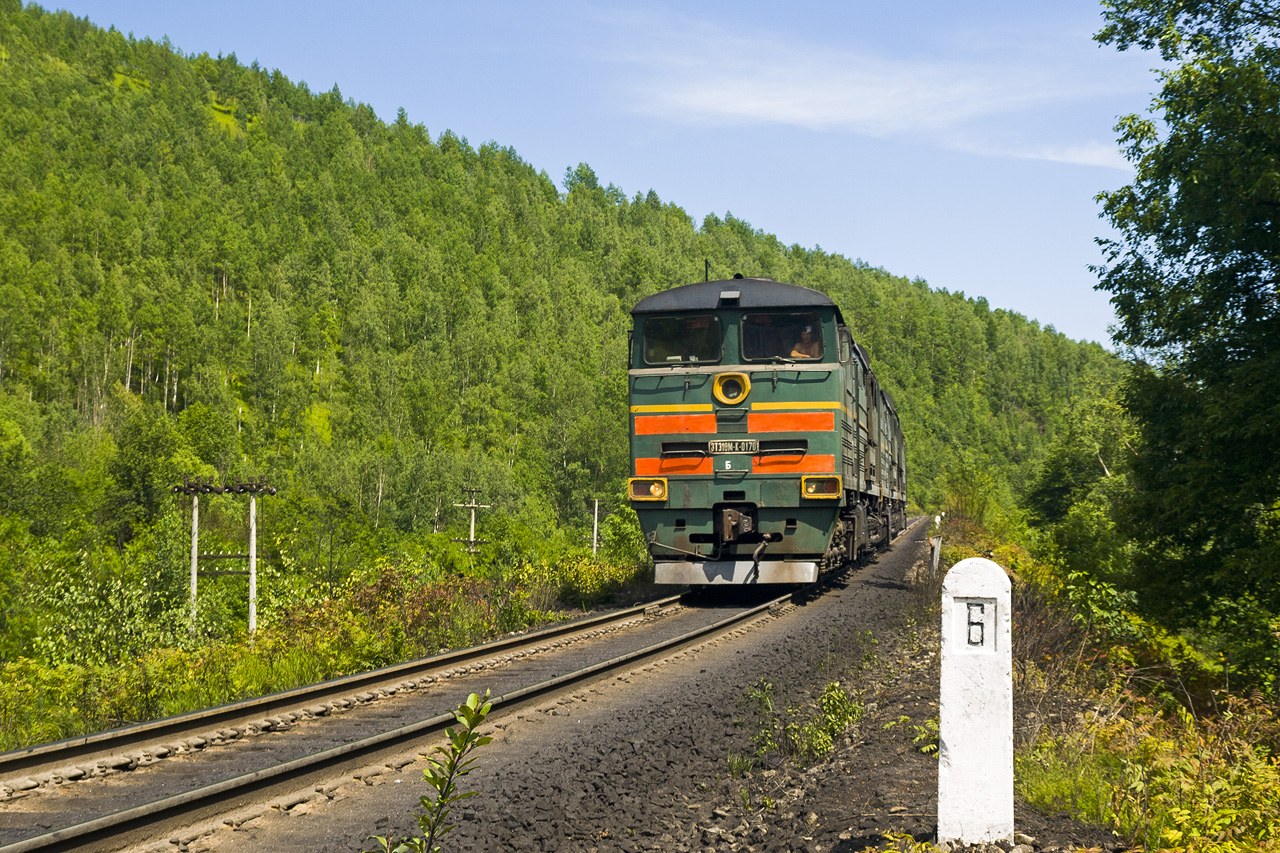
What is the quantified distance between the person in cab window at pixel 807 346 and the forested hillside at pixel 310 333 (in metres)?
7.47

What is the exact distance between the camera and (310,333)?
91.8 m

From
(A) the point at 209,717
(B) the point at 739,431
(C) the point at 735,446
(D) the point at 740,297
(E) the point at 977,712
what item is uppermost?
(D) the point at 740,297

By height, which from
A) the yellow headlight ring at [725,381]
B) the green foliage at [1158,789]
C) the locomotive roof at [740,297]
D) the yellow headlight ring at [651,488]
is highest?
the locomotive roof at [740,297]

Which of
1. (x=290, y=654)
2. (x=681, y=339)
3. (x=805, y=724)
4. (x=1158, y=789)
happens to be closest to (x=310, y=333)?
(x=681, y=339)

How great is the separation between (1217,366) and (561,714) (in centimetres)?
1518

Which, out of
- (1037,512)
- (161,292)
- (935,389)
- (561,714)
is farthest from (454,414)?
(935,389)

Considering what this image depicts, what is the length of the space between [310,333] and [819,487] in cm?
8565

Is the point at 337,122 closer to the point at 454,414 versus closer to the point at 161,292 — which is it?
the point at 161,292

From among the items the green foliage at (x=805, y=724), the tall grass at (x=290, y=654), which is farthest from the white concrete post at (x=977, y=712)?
the tall grass at (x=290, y=654)

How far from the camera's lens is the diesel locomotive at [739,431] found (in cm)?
1349

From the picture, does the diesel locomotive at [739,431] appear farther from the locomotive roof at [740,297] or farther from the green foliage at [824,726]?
the green foliage at [824,726]

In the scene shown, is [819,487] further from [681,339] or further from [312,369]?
[312,369]

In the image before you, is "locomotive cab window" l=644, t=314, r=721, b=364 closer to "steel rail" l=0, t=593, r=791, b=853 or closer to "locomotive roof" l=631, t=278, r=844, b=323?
"locomotive roof" l=631, t=278, r=844, b=323

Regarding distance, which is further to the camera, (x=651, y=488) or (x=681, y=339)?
(x=681, y=339)
